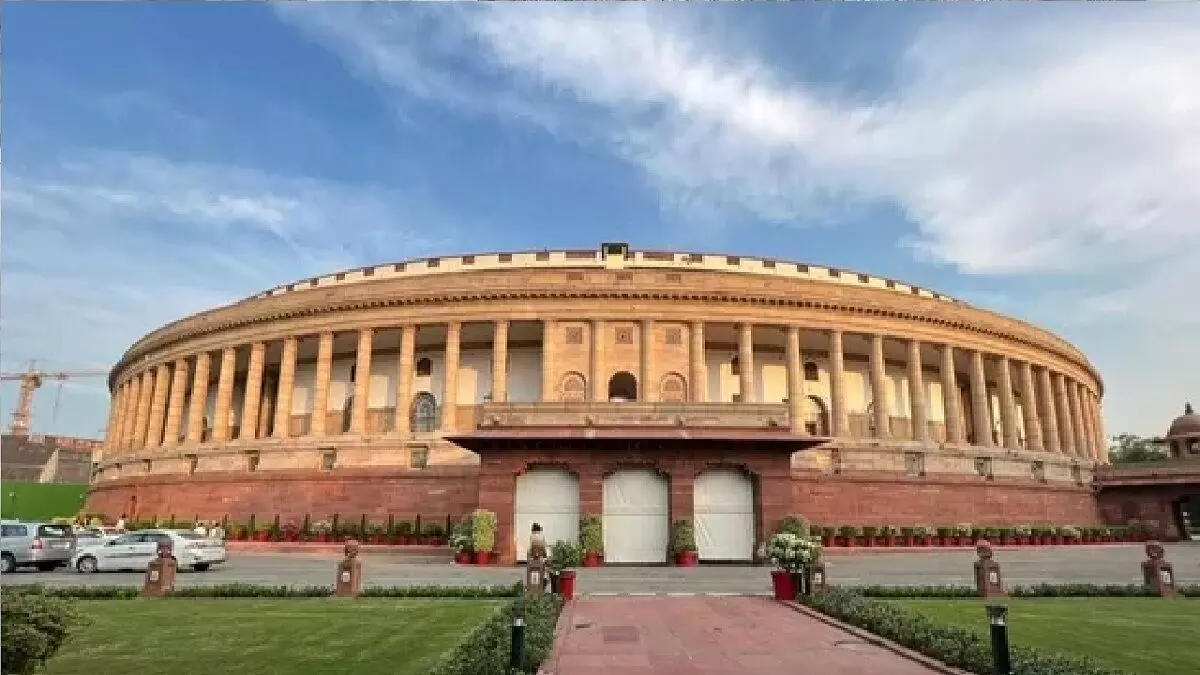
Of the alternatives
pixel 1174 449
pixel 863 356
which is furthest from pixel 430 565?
pixel 1174 449

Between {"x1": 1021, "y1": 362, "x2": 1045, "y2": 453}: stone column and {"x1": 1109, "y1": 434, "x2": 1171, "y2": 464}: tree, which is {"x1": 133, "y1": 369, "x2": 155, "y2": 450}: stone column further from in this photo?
{"x1": 1109, "y1": 434, "x2": 1171, "y2": 464}: tree

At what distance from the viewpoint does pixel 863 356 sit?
5416 cm

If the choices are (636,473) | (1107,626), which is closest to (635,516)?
(636,473)

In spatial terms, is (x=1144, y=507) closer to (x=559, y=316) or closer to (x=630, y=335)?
(x=630, y=335)

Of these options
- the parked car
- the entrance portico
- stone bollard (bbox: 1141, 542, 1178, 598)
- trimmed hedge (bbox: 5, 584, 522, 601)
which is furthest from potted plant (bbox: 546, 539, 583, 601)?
the parked car

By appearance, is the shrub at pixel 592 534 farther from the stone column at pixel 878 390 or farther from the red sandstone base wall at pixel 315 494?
the stone column at pixel 878 390

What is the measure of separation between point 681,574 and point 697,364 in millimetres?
21160

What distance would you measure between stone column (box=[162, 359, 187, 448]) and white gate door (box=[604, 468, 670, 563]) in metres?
37.8

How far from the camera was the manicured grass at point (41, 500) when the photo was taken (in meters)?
75.1

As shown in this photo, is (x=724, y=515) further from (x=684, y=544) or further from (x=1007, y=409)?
(x=1007, y=409)

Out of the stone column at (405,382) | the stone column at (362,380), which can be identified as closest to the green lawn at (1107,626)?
the stone column at (405,382)

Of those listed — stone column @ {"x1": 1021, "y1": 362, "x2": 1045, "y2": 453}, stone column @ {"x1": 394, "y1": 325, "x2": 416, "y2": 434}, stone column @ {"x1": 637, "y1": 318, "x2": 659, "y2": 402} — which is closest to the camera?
stone column @ {"x1": 637, "y1": 318, "x2": 659, "y2": 402}

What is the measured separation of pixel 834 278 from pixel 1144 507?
1004 inches

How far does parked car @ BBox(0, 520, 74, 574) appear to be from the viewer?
28.4 meters
